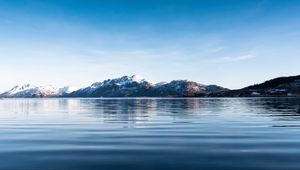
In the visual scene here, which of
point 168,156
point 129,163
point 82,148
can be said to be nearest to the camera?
point 129,163

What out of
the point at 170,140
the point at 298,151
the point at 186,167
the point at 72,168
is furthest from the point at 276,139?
the point at 72,168

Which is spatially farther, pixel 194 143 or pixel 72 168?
pixel 194 143

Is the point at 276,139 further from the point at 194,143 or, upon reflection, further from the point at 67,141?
the point at 67,141

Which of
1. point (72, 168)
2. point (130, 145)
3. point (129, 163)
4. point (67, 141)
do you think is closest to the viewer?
point (72, 168)

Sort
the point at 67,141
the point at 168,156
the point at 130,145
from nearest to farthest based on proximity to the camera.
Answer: the point at 168,156, the point at 130,145, the point at 67,141

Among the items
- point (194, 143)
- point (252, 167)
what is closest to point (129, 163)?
point (252, 167)

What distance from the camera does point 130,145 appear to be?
20.8m

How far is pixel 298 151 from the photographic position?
702 inches

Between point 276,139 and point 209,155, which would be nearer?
point 209,155

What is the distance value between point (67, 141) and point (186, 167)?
11225mm

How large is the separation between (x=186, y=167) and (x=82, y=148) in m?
7.69

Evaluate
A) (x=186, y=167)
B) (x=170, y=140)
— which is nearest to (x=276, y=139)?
(x=170, y=140)

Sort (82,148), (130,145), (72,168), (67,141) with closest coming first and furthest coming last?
(72,168)
(82,148)
(130,145)
(67,141)

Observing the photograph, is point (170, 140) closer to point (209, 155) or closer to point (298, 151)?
point (209, 155)
